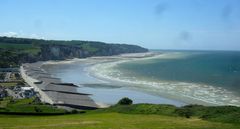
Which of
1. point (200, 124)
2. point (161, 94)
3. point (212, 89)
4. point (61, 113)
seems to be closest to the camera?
point (200, 124)

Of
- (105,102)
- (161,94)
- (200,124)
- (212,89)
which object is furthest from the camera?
(212,89)

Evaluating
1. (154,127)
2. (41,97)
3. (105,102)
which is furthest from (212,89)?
(154,127)

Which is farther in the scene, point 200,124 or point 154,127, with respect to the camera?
point 200,124

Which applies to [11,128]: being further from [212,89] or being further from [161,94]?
[212,89]

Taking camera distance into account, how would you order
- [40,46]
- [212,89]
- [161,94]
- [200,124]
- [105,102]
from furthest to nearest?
[40,46]
[212,89]
[161,94]
[105,102]
[200,124]

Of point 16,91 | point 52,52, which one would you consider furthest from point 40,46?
point 16,91

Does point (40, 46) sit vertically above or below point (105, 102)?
above

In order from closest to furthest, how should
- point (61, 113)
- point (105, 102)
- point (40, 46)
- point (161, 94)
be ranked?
point (61, 113) < point (105, 102) < point (161, 94) < point (40, 46)

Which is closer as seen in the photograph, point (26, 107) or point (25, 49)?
point (26, 107)

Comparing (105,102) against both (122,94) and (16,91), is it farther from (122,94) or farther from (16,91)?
(16,91)
